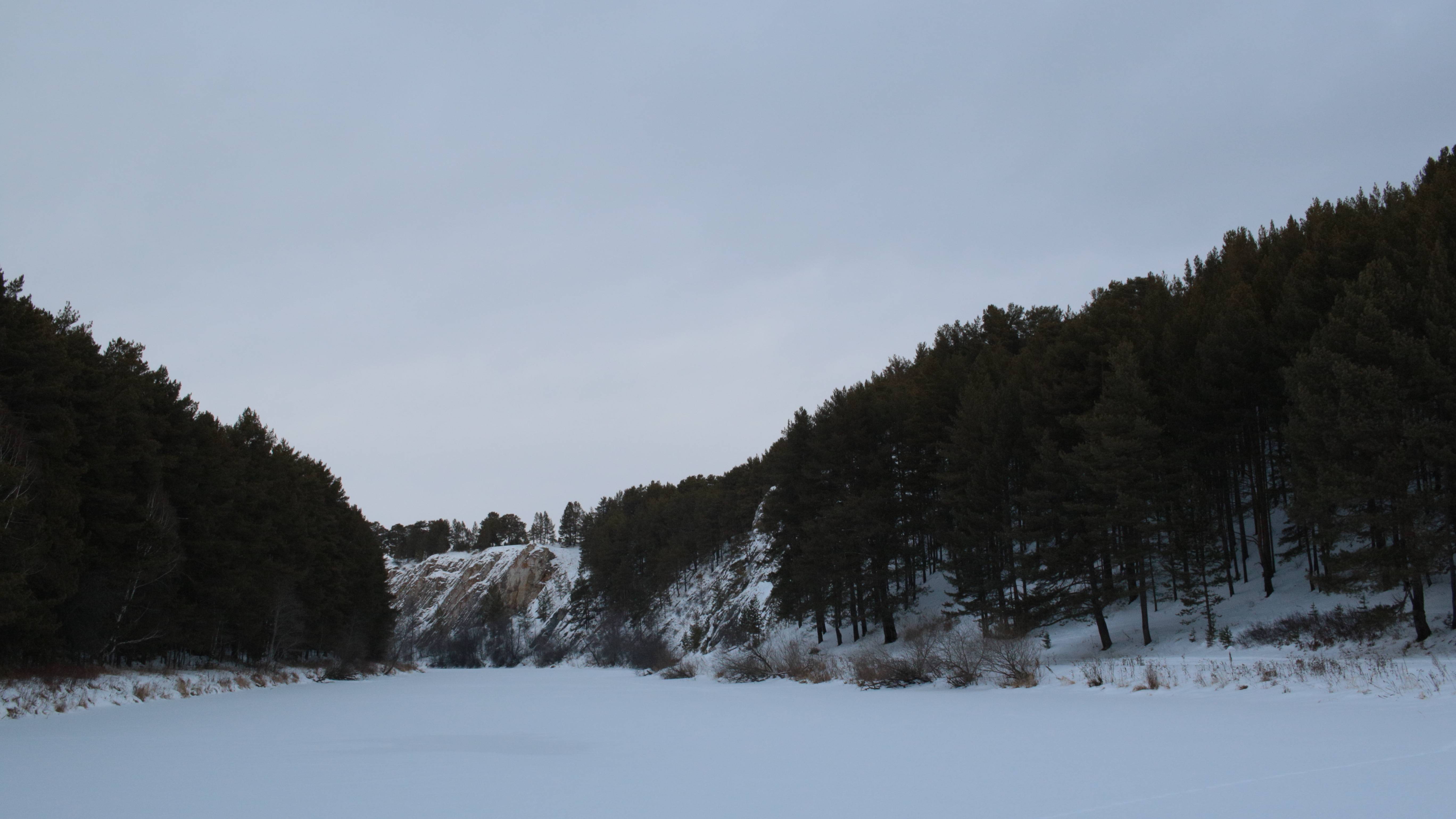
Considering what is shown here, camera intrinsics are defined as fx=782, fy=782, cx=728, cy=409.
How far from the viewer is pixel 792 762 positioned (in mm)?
9453

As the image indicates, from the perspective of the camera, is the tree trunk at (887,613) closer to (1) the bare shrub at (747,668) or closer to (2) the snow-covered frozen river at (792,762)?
(1) the bare shrub at (747,668)

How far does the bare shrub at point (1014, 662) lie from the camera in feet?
65.4

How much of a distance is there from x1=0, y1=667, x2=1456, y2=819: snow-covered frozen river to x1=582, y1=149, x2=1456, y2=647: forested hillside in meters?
9.45

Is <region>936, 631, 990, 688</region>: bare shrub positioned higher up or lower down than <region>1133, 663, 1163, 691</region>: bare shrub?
lower down

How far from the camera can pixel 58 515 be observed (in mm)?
21125

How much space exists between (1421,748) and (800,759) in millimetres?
6300

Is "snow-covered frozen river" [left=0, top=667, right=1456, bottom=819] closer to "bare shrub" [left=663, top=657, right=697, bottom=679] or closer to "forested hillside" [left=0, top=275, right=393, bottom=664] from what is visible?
"forested hillside" [left=0, top=275, right=393, bottom=664]

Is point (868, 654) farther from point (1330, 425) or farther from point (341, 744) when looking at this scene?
point (341, 744)

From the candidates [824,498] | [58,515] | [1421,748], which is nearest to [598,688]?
[824,498]

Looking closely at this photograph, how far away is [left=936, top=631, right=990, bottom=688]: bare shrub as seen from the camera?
21547mm

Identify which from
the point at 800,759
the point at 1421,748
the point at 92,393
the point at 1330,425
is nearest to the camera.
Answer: the point at 1421,748

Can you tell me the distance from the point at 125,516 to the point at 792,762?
85.3 feet

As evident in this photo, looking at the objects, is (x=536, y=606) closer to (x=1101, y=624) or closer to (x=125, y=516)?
(x=125, y=516)

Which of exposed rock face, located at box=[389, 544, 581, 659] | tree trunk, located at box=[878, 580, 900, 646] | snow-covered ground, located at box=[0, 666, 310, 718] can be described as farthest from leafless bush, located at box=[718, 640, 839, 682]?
exposed rock face, located at box=[389, 544, 581, 659]
